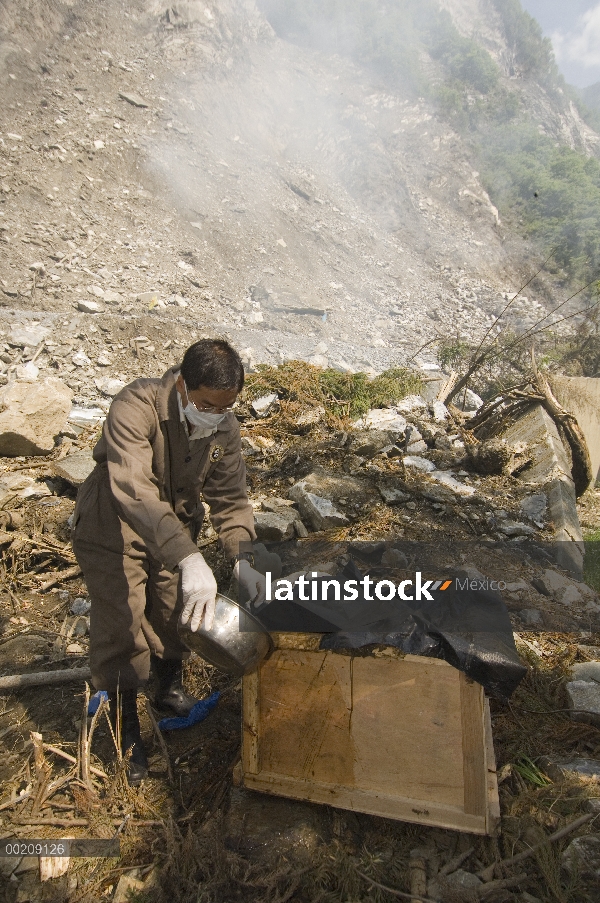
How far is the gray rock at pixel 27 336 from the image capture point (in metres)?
7.09

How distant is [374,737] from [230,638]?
62 centimetres

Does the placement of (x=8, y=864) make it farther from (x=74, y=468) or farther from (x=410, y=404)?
(x=410, y=404)

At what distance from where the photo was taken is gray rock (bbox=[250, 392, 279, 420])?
580cm

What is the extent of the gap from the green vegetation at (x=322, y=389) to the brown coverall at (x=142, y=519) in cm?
359

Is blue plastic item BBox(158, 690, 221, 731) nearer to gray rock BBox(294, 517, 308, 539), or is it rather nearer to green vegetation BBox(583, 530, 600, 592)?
gray rock BBox(294, 517, 308, 539)

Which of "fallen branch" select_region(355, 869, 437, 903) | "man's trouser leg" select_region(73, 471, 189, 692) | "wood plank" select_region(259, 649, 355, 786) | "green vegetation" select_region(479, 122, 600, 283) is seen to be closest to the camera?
"fallen branch" select_region(355, 869, 437, 903)

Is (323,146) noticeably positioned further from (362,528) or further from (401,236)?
(362,528)

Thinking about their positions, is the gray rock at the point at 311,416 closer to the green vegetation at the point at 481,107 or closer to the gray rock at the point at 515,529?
the gray rock at the point at 515,529

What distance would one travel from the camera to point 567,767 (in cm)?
205

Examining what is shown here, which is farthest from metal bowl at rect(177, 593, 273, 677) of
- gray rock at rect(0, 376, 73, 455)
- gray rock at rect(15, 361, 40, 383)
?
gray rock at rect(15, 361, 40, 383)

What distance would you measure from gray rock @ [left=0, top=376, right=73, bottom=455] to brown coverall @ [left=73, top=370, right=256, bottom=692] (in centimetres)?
287

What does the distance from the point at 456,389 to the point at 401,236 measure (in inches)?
512

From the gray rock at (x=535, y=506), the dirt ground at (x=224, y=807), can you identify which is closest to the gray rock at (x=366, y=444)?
the gray rock at (x=535, y=506)

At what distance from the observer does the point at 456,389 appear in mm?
7246
